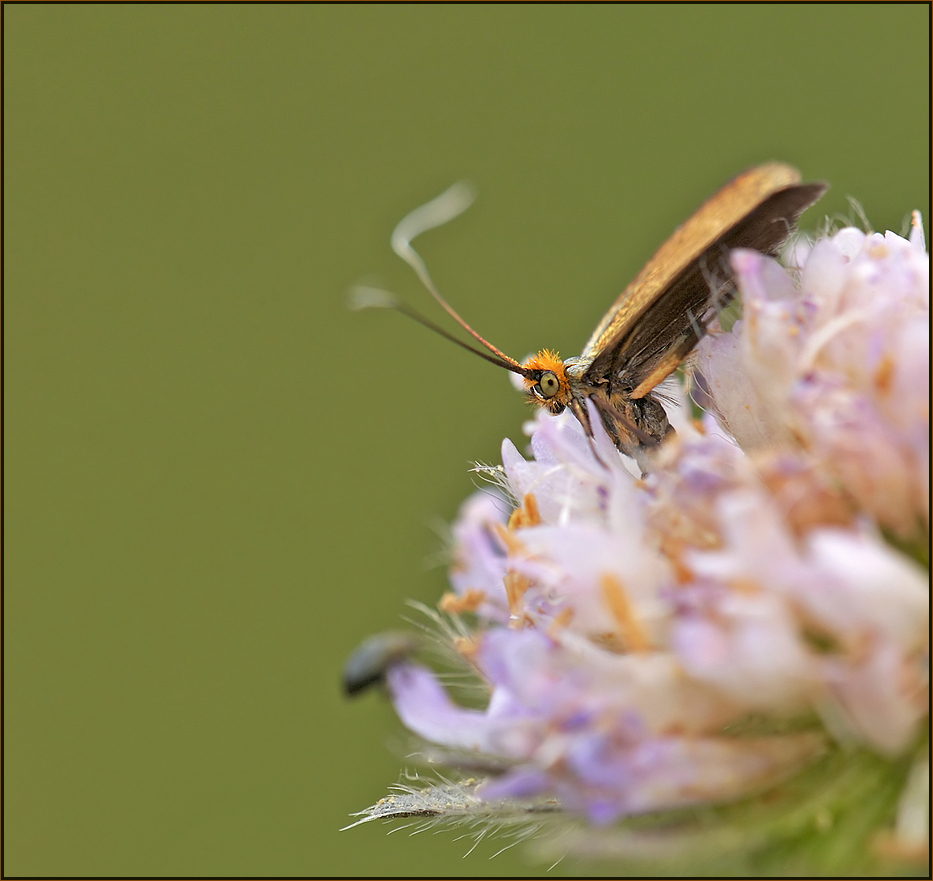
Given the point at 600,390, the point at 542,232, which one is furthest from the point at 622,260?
the point at 600,390

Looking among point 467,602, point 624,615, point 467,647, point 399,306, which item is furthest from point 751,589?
point 399,306

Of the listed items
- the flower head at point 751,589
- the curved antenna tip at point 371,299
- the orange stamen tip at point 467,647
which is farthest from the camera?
the curved antenna tip at point 371,299

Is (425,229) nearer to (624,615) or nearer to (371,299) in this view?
(371,299)

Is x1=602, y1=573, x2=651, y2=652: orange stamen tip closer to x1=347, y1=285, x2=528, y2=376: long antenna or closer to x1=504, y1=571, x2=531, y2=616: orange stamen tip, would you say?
x1=504, y1=571, x2=531, y2=616: orange stamen tip

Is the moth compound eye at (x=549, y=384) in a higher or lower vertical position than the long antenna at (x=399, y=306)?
lower

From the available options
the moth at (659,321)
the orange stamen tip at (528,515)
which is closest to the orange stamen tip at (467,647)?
the orange stamen tip at (528,515)

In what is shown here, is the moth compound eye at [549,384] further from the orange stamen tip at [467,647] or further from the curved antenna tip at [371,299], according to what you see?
the orange stamen tip at [467,647]

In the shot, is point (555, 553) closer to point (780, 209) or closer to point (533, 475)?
point (533, 475)

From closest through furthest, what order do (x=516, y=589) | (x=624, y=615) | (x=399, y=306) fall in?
(x=624, y=615) → (x=516, y=589) → (x=399, y=306)
